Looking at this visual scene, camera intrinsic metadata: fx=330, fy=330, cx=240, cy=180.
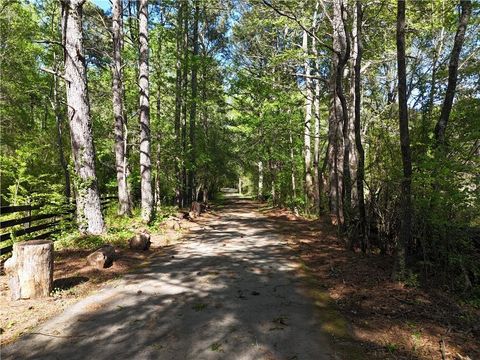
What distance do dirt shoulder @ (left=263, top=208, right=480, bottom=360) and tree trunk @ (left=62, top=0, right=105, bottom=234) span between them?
585 centimetres

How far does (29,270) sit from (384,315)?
5.23 m

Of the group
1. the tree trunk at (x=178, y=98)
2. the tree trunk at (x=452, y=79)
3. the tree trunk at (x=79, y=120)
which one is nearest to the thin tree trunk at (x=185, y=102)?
the tree trunk at (x=178, y=98)

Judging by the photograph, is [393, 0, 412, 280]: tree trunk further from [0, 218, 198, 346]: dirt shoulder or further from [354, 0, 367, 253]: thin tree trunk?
[0, 218, 198, 346]: dirt shoulder

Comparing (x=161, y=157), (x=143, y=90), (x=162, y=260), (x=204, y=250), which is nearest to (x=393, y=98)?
(x=161, y=157)

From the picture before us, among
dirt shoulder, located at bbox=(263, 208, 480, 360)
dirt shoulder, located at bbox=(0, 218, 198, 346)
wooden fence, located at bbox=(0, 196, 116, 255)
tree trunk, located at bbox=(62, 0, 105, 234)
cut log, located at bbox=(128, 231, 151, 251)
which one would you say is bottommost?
dirt shoulder, located at bbox=(263, 208, 480, 360)

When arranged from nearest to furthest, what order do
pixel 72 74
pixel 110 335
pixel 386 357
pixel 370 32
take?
pixel 386 357 < pixel 110 335 < pixel 72 74 < pixel 370 32

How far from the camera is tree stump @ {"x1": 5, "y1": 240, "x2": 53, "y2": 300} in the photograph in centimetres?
497

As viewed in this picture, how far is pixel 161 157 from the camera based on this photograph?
1819cm

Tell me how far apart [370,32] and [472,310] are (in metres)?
11.9

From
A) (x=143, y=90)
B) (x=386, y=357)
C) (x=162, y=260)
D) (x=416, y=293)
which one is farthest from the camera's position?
(x=143, y=90)

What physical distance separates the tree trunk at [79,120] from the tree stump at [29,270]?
12.4 feet

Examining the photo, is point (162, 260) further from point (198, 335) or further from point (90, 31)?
point (90, 31)

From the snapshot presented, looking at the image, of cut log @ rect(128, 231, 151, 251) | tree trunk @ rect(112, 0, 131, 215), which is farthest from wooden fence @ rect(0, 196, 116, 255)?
tree trunk @ rect(112, 0, 131, 215)

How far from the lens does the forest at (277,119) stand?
5.91 meters
